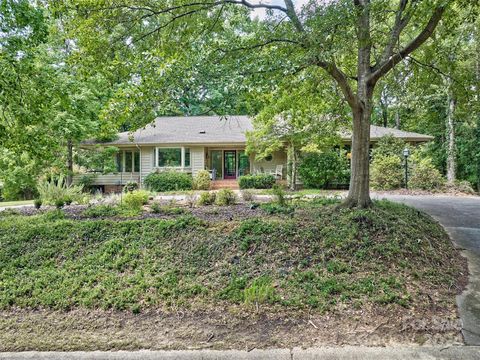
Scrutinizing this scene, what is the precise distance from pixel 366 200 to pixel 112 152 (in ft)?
48.6

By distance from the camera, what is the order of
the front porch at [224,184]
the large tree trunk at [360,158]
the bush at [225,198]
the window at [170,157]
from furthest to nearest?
the window at [170,157]
the front porch at [224,184]
the bush at [225,198]
the large tree trunk at [360,158]

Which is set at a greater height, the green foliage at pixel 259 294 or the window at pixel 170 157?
the window at pixel 170 157

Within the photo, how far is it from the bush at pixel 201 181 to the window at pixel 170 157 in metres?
2.33

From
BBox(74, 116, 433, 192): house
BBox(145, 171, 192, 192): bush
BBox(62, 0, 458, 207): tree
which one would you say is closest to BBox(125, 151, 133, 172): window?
BBox(74, 116, 433, 192): house

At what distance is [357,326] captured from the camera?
301 centimetres

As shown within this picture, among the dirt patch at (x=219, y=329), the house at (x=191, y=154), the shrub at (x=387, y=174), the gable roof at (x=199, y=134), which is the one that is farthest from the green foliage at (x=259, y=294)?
the house at (x=191, y=154)

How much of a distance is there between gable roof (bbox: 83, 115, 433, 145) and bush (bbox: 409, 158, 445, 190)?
3097 mm

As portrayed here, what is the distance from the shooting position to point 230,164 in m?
19.4

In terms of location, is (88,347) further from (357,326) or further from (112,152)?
(112,152)

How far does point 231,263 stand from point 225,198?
367cm

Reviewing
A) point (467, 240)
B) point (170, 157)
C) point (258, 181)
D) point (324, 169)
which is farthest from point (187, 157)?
point (467, 240)

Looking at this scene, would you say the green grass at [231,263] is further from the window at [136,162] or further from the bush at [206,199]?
the window at [136,162]

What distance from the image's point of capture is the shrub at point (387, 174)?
45.7ft

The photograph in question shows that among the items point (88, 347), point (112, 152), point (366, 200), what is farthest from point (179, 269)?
point (112, 152)
